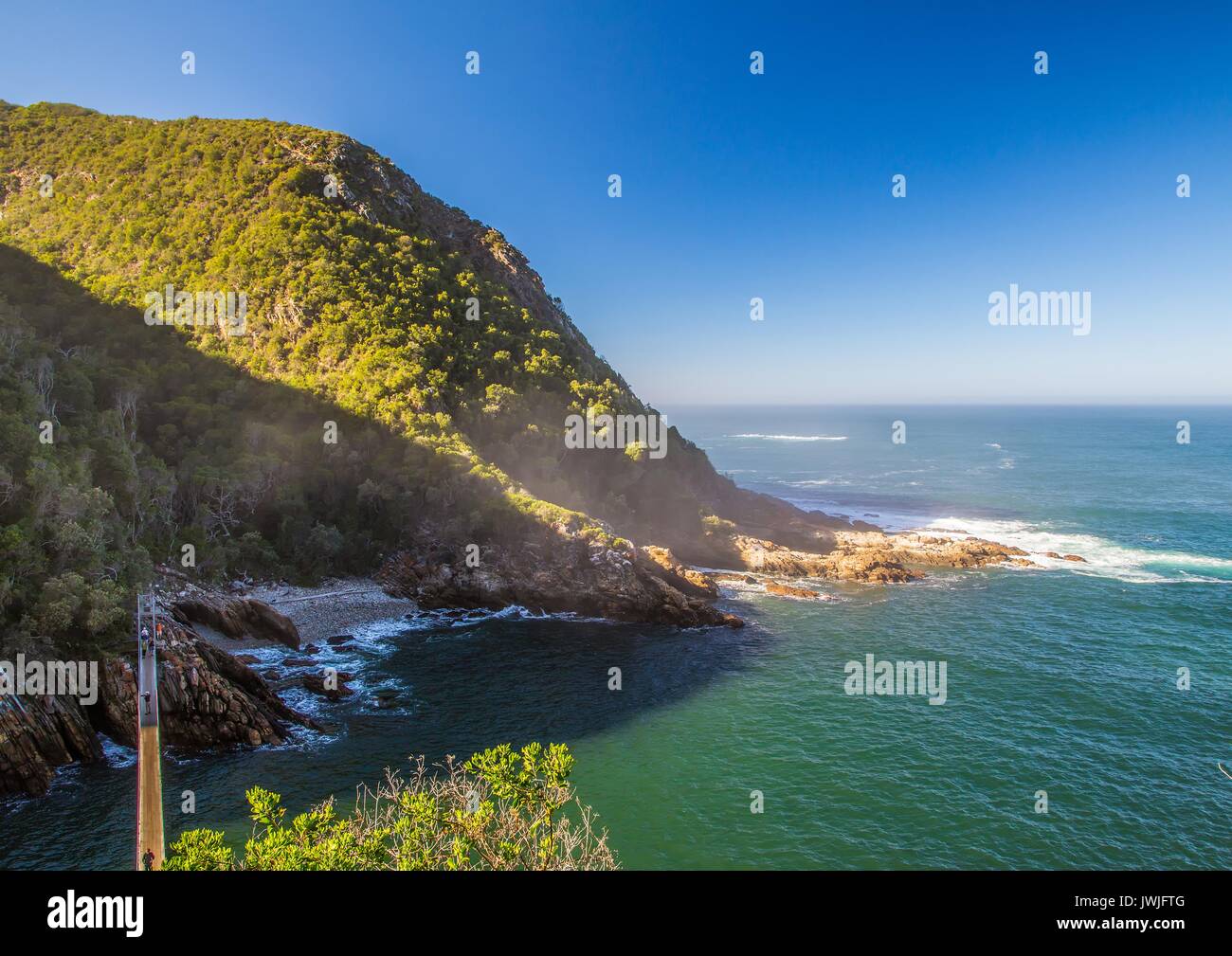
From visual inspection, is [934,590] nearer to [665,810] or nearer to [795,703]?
[795,703]

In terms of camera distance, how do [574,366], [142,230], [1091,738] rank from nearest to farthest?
1. [1091,738]
2. [142,230]
3. [574,366]

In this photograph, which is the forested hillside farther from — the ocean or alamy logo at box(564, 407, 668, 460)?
the ocean

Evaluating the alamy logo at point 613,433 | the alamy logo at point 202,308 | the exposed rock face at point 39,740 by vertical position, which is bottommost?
the exposed rock face at point 39,740

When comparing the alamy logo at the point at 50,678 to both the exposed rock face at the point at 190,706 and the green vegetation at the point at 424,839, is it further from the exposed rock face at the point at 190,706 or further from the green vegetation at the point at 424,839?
the green vegetation at the point at 424,839

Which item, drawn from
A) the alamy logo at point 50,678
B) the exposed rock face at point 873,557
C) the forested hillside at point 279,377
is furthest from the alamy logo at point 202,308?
the exposed rock face at point 873,557

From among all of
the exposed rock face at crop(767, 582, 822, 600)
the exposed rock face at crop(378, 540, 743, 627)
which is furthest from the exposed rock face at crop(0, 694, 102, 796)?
the exposed rock face at crop(767, 582, 822, 600)

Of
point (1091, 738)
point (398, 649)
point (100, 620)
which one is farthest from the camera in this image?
point (398, 649)

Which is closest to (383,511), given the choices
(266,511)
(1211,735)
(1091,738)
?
(266,511)
